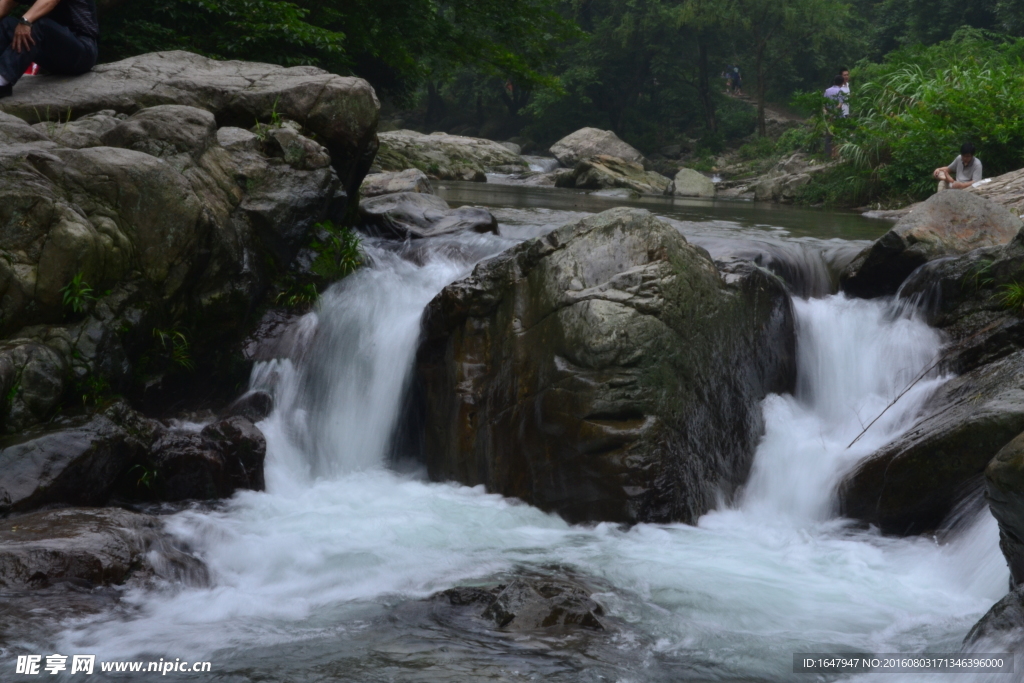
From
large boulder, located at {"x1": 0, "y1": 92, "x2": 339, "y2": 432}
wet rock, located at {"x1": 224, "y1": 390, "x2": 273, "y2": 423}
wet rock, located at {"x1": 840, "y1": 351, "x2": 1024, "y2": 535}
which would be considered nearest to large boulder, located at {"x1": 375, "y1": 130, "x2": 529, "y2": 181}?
large boulder, located at {"x1": 0, "y1": 92, "x2": 339, "y2": 432}

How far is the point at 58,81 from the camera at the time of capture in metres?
7.69

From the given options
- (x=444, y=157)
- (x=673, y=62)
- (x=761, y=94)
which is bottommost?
(x=444, y=157)

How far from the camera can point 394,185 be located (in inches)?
450

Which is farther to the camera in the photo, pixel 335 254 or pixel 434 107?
pixel 434 107

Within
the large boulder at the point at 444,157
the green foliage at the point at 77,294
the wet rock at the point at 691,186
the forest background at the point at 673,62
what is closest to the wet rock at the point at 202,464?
the green foliage at the point at 77,294

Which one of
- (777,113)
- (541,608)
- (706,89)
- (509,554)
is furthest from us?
(777,113)

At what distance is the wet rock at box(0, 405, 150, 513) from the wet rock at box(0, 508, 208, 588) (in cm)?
28

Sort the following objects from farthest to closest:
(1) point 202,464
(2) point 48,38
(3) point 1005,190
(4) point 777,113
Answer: (4) point 777,113, (3) point 1005,190, (2) point 48,38, (1) point 202,464

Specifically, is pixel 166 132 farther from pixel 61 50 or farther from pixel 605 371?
pixel 605 371

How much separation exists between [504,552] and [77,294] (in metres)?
3.21

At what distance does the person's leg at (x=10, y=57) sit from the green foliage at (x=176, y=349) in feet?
8.36

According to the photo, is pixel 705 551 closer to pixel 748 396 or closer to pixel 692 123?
pixel 748 396

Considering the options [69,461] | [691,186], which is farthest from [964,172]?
[69,461]

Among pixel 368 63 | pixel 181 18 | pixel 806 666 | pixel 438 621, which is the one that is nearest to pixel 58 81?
pixel 181 18
